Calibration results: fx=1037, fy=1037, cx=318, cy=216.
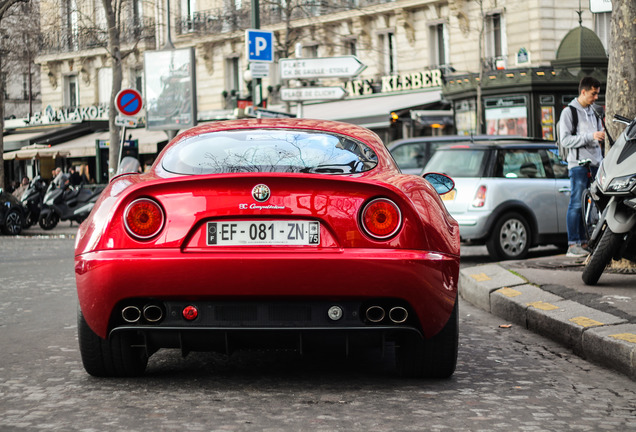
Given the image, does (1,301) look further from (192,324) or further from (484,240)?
(484,240)

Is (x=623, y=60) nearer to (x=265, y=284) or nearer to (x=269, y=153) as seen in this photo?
(x=269, y=153)

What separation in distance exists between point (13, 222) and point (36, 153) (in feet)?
64.2

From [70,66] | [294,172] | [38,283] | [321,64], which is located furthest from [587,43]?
[70,66]

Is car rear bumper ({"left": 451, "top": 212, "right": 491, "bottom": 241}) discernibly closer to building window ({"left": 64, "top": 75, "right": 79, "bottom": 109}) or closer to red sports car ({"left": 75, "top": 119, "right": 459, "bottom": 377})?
red sports car ({"left": 75, "top": 119, "right": 459, "bottom": 377})

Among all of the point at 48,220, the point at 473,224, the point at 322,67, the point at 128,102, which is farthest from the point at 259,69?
the point at 473,224

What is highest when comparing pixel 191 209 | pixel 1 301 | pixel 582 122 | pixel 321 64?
pixel 321 64

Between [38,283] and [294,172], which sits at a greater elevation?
[294,172]

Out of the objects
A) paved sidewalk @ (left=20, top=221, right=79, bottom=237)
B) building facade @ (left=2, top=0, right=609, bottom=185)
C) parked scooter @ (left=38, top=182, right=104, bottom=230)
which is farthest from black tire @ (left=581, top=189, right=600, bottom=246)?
parked scooter @ (left=38, top=182, right=104, bottom=230)

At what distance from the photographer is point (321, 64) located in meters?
19.5

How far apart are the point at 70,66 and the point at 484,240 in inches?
1641

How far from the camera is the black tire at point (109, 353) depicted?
4969 millimetres

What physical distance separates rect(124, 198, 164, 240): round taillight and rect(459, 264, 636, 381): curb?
8.25 ft

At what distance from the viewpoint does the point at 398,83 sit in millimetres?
35750

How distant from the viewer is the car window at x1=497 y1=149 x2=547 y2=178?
12.6 meters
